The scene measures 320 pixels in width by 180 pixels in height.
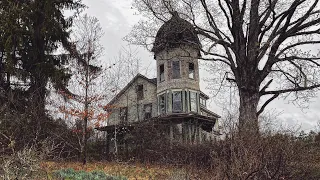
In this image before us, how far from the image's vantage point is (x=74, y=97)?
2105 centimetres

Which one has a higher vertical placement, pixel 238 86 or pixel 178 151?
pixel 238 86

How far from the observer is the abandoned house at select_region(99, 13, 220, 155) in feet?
87.1

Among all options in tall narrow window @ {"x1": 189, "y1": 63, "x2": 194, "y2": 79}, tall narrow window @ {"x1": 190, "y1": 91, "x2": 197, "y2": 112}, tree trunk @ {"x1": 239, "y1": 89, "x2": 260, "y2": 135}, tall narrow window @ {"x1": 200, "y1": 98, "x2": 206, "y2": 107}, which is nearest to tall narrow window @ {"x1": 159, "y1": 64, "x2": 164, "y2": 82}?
tall narrow window @ {"x1": 189, "y1": 63, "x2": 194, "y2": 79}

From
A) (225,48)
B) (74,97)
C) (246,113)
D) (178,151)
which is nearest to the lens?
(246,113)

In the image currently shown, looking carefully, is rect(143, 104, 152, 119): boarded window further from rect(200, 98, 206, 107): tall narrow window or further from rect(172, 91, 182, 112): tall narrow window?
rect(200, 98, 206, 107): tall narrow window

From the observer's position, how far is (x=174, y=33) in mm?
17812

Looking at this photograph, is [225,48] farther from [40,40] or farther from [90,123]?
[40,40]

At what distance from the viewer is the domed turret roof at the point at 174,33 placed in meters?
16.8

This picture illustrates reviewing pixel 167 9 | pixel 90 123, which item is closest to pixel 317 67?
pixel 167 9

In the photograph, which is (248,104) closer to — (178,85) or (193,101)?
(178,85)

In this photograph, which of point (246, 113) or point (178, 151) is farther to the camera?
point (178, 151)

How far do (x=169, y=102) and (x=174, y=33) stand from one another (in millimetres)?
12450

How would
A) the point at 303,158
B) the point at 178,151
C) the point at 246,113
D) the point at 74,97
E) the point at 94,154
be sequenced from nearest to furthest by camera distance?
the point at 303,158 → the point at 246,113 → the point at 178,151 → the point at 74,97 → the point at 94,154

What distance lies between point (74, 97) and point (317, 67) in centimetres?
1298
